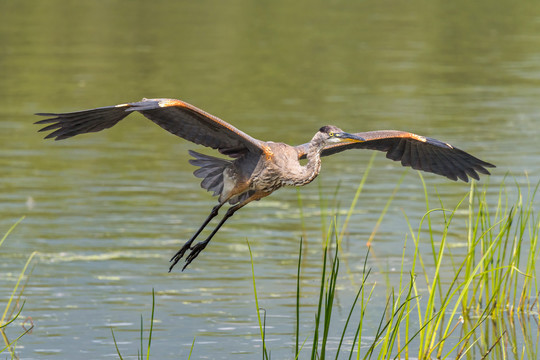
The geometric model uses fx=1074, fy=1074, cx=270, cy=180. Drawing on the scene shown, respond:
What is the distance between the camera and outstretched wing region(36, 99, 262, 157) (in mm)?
5898

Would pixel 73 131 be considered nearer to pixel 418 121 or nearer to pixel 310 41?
pixel 418 121

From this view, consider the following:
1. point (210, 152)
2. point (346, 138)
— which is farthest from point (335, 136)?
point (210, 152)

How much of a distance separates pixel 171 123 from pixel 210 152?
25.4 ft

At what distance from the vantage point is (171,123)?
6590 millimetres

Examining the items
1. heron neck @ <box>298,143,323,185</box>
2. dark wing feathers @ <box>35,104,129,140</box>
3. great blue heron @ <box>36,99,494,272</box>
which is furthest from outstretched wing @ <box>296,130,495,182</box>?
Result: dark wing feathers @ <box>35,104,129,140</box>

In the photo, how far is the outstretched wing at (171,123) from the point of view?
590 centimetres

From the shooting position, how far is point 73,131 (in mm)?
6035

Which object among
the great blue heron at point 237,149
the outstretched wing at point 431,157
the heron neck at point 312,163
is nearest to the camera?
the great blue heron at point 237,149

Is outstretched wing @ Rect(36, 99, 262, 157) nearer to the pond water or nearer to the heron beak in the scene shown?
the heron beak

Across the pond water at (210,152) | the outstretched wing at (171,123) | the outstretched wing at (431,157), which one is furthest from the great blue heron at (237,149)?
the pond water at (210,152)

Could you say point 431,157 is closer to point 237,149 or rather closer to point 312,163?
point 312,163

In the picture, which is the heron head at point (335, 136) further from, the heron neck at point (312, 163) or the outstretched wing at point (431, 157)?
the outstretched wing at point (431, 157)

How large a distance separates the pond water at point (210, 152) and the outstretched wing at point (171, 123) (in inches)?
63.2

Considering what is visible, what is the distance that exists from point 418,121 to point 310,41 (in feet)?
33.0
